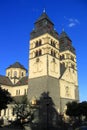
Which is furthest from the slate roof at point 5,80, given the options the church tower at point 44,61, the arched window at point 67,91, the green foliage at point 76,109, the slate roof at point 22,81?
the green foliage at point 76,109

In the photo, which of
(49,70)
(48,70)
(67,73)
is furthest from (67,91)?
(48,70)

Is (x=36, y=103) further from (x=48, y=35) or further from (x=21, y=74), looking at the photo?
(x=21, y=74)

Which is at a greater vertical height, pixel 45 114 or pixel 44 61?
pixel 44 61

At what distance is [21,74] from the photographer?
7169 centimetres

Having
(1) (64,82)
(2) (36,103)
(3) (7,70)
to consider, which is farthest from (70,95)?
(3) (7,70)

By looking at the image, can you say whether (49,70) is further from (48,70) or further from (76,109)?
(76,109)

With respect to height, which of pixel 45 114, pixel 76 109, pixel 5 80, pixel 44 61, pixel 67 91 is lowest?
pixel 45 114

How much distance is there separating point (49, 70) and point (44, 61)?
2622mm

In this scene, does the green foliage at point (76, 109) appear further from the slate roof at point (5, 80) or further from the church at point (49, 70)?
the slate roof at point (5, 80)

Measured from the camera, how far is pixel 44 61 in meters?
51.5

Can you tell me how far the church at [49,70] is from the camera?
50.6 m

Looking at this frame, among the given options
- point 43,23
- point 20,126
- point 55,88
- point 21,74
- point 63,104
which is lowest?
point 20,126

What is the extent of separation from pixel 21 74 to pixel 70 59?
1895 centimetres

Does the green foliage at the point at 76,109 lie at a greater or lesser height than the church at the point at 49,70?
lesser
